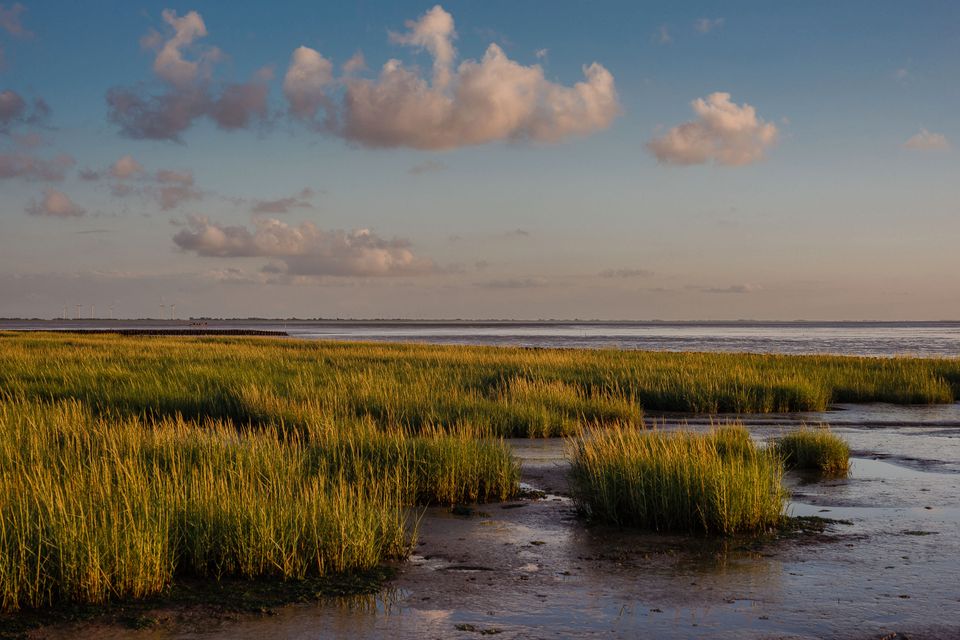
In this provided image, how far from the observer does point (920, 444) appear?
16.2 m

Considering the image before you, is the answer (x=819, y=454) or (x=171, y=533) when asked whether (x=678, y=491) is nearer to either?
(x=819, y=454)

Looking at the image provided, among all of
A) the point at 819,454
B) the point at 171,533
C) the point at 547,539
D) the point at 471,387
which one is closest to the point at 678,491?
the point at 547,539

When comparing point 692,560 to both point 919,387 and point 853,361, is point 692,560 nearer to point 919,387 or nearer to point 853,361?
point 919,387

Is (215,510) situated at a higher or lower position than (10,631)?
higher

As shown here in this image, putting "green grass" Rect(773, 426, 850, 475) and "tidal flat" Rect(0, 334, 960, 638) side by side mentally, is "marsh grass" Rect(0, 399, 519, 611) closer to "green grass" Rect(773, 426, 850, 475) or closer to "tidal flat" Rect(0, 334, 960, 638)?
"tidal flat" Rect(0, 334, 960, 638)

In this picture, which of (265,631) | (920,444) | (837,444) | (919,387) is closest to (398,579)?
(265,631)

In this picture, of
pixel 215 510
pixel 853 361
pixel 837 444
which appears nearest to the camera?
pixel 215 510

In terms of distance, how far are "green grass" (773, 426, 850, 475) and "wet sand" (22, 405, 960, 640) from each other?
184 cm

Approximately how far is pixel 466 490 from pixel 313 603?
4192mm

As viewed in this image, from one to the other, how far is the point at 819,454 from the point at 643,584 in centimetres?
662

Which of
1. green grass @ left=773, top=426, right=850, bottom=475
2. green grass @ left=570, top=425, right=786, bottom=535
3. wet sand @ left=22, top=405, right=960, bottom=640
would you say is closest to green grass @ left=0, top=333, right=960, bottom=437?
green grass @ left=570, top=425, right=786, bottom=535

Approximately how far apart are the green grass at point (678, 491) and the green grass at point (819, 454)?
298 cm

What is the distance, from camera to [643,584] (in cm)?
731

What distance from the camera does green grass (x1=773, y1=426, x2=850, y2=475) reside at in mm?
12805
